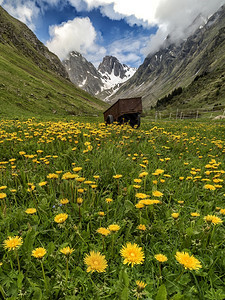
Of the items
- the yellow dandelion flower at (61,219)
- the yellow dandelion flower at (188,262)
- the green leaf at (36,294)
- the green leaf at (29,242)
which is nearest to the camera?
the yellow dandelion flower at (188,262)

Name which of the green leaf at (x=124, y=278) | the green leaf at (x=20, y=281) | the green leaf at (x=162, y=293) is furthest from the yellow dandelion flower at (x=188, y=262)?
the green leaf at (x=20, y=281)

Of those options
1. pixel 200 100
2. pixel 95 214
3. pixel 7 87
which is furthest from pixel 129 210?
pixel 200 100

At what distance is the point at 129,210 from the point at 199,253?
2.81 ft

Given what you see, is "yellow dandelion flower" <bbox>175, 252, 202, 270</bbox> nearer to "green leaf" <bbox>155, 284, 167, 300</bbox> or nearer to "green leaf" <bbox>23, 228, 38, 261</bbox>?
"green leaf" <bbox>155, 284, 167, 300</bbox>

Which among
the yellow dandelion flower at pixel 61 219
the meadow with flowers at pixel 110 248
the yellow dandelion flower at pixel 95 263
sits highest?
the yellow dandelion flower at pixel 61 219

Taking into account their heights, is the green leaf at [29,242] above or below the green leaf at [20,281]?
above

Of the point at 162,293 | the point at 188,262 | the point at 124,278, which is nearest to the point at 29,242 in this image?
the point at 124,278

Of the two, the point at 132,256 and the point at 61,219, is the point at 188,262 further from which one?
the point at 61,219

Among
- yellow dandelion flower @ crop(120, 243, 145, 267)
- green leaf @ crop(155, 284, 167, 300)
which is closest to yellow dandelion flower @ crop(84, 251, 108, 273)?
yellow dandelion flower @ crop(120, 243, 145, 267)

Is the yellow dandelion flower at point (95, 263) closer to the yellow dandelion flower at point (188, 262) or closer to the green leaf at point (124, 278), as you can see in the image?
the green leaf at point (124, 278)

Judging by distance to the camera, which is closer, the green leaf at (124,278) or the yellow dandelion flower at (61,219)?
the green leaf at (124,278)

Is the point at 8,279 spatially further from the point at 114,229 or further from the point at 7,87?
the point at 7,87

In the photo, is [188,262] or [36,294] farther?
[36,294]

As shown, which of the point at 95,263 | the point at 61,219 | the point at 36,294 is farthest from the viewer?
the point at 61,219
